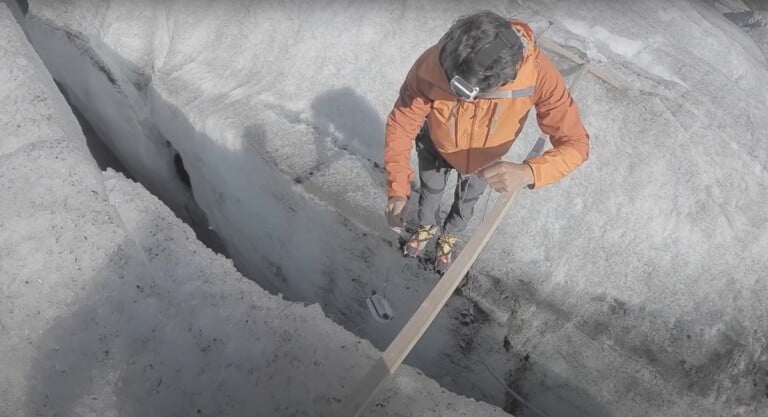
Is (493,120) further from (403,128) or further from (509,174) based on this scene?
(403,128)

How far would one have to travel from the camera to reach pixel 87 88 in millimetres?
4426

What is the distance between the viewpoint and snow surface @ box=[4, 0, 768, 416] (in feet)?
9.97

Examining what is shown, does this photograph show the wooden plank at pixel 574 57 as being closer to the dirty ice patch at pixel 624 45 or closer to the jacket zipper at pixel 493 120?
the dirty ice patch at pixel 624 45

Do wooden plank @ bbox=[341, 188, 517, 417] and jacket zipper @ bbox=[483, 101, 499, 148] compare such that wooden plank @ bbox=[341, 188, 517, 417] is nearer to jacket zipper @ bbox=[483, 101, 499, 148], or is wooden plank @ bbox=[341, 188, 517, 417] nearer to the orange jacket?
the orange jacket

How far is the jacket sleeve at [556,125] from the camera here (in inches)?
81.8

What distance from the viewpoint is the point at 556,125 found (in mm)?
2160

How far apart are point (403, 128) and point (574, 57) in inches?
65.9

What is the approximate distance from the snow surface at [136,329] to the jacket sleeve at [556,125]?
102 cm

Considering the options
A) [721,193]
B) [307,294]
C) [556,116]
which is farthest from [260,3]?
[721,193]

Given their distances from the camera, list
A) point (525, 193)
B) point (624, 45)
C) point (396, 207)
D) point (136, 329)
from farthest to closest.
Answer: point (624, 45), point (525, 193), point (396, 207), point (136, 329)

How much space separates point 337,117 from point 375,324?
143 cm

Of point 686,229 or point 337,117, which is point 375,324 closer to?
point 337,117

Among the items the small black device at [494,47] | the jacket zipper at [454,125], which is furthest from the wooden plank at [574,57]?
the small black device at [494,47]

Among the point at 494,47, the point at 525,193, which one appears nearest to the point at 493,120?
the point at 494,47
